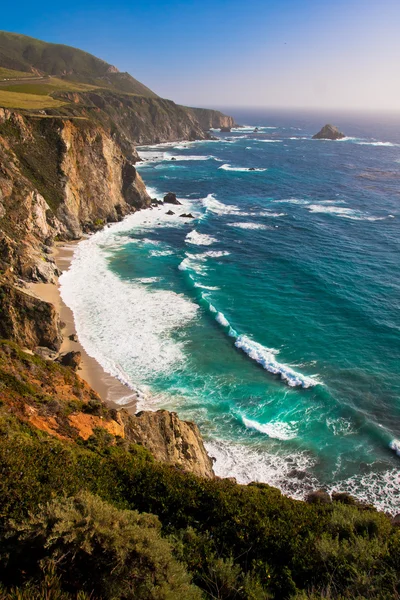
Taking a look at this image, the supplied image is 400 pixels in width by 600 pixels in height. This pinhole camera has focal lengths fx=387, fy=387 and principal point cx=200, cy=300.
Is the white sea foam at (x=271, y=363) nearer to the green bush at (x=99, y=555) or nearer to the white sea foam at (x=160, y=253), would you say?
the green bush at (x=99, y=555)

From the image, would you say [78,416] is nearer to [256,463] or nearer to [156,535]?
[156,535]

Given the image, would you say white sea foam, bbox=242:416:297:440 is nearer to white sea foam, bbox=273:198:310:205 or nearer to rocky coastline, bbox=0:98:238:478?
rocky coastline, bbox=0:98:238:478

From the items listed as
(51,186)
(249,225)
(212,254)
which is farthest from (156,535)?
(249,225)

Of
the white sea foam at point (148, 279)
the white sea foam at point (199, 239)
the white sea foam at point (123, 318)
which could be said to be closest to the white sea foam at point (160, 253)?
the white sea foam at point (199, 239)

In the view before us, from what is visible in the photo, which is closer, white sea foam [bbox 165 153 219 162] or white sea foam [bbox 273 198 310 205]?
white sea foam [bbox 273 198 310 205]

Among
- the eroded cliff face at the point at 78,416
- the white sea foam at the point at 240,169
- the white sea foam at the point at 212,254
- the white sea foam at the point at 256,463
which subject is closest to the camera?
the eroded cliff face at the point at 78,416

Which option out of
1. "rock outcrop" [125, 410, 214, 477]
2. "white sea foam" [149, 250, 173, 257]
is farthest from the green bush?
"white sea foam" [149, 250, 173, 257]
